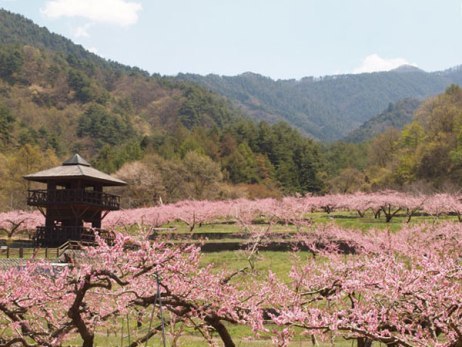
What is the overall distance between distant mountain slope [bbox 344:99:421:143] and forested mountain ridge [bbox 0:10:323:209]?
50509mm

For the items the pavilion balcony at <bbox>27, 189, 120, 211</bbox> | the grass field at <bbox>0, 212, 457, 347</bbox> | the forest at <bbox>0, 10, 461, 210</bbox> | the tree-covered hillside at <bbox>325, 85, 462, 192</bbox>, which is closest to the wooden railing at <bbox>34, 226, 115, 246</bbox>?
the grass field at <bbox>0, 212, 457, 347</bbox>

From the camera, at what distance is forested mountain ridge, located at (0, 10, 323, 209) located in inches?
2014

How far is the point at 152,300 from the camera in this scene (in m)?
7.02

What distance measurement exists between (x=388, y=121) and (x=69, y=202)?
448 feet

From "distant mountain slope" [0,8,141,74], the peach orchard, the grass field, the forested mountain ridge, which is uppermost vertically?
"distant mountain slope" [0,8,141,74]

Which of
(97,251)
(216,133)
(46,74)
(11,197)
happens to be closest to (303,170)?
(216,133)

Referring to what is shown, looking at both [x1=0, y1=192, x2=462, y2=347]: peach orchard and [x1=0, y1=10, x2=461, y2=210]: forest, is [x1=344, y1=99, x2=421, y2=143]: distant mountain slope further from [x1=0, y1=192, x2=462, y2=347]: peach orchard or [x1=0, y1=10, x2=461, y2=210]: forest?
[x1=0, y1=192, x2=462, y2=347]: peach orchard

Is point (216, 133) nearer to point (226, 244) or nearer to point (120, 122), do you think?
point (120, 122)

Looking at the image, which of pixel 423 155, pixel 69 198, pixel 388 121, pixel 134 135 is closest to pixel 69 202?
pixel 69 198

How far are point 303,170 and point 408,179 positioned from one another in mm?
18716

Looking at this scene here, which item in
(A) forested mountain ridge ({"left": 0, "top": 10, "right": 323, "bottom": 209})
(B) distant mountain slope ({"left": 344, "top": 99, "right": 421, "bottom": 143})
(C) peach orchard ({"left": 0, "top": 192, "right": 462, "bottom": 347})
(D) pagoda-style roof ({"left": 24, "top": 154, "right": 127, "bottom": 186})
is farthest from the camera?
(B) distant mountain slope ({"left": 344, "top": 99, "right": 421, "bottom": 143})

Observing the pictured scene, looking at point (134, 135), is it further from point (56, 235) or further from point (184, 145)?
point (56, 235)

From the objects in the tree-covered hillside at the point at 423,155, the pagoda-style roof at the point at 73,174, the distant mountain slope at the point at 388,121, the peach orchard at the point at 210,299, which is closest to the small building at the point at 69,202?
the pagoda-style roof at the point at 73,174

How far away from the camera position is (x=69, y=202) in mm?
28422
